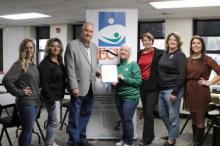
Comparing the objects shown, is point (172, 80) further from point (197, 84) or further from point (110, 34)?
point (110, 34)

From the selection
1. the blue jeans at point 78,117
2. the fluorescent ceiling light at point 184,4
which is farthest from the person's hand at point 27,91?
the fluorescent ceiling light at point 184,4

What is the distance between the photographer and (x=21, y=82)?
Result: 325 cm

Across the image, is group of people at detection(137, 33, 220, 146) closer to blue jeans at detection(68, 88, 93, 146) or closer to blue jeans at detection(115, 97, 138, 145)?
blue jeans at detection(115, 97, 138, 145)

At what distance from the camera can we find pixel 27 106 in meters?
3.24

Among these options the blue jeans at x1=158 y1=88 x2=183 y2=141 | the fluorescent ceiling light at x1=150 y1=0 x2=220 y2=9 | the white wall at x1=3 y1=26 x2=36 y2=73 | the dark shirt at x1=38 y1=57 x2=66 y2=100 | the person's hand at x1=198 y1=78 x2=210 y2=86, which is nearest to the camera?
the dark shirt at x1=38 y1=57 x2=66 y2=100

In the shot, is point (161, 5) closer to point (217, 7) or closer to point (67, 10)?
point (217, 7)

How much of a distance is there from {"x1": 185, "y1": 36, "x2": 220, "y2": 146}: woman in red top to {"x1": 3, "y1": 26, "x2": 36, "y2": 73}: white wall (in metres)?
6.47

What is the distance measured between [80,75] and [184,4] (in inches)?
104


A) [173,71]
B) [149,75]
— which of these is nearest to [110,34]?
[149,75]

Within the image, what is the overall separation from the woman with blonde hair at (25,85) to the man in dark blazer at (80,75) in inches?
19.4

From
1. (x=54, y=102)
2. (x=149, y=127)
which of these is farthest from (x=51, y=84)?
(x=149, y=127)

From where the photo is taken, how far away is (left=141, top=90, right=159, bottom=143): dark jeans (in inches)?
160

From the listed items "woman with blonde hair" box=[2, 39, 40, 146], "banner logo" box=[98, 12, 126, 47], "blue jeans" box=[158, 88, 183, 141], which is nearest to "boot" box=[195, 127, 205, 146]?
"blue jeans" box=[158, 88, 183, 141]

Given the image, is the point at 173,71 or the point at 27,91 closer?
the point at 27,91
